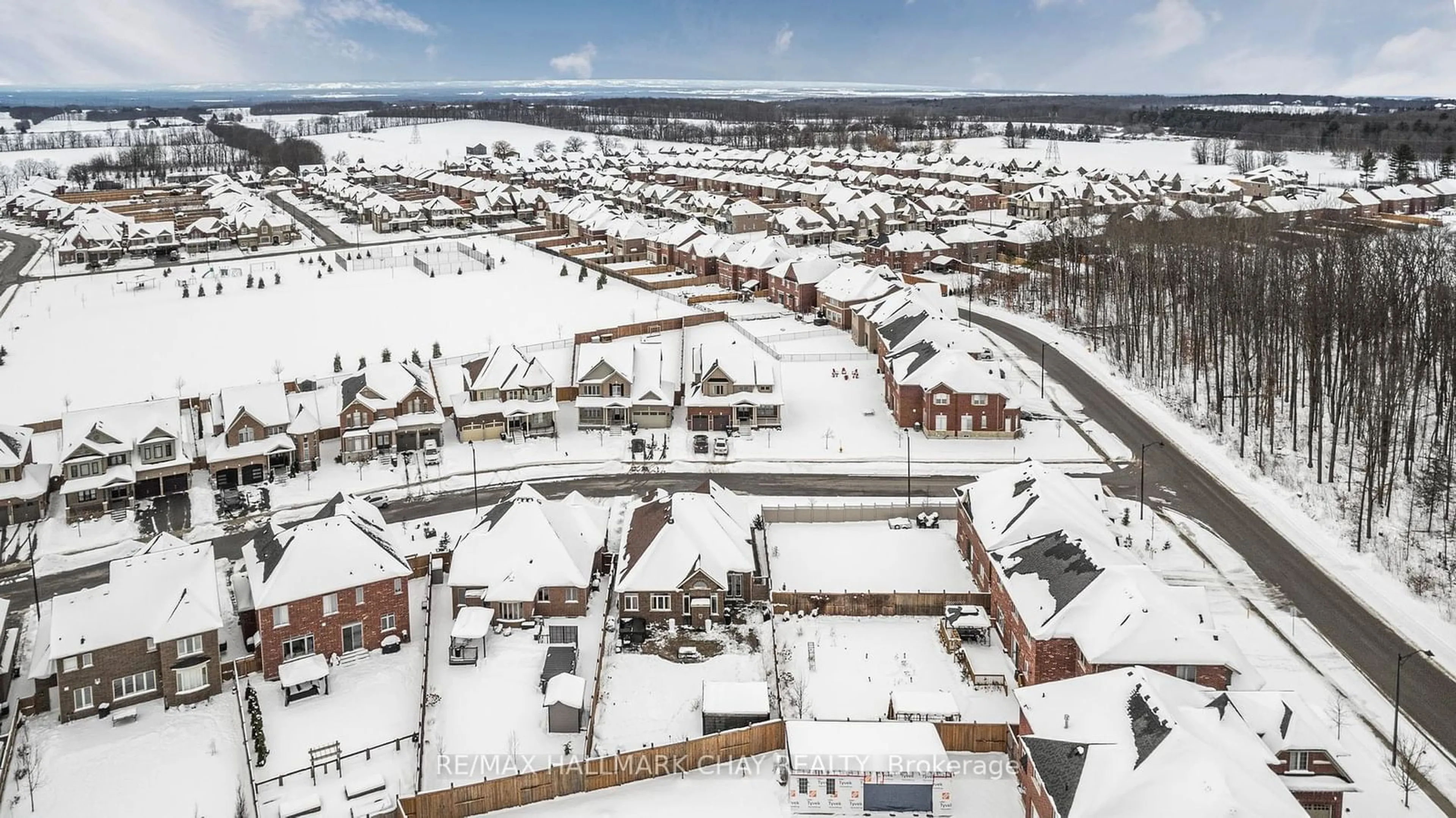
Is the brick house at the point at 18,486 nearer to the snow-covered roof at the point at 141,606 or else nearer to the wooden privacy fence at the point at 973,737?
the snow-covered roof at the point at 141,606

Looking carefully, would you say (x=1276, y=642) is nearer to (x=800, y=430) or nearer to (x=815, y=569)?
(x=815, y=569)

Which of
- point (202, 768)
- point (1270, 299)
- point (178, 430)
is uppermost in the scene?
point (1270, 299)

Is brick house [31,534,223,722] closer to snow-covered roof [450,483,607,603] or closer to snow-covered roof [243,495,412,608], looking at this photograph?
snow-covered roof [243,495,412,608]

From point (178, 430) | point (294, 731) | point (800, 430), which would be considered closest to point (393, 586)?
point (294, 731)

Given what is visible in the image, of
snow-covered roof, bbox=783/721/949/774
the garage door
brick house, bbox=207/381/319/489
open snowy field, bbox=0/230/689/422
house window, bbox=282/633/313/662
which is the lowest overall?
the garage door

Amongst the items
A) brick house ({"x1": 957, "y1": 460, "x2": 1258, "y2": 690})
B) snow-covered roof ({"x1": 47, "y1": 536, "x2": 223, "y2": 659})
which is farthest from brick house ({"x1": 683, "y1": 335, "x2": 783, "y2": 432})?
snow-covered roof ({"x1": 47, "y1": 536, "x2": 223, "y2": 659})

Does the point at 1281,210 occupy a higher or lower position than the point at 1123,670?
higher

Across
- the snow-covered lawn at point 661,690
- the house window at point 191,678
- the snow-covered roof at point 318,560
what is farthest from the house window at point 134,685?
the snow-covered lawn at point 661,690
